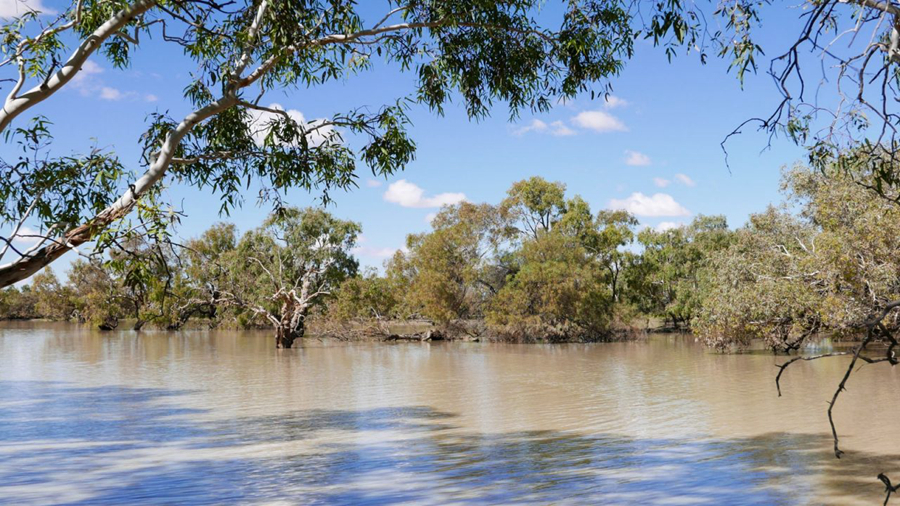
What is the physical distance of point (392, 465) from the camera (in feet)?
23.8

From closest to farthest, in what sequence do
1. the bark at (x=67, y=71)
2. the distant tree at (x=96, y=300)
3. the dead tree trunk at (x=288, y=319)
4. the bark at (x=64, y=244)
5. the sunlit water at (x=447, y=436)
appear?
the bark at (x=64, y=244) < the bark at (x=67, y=71) < the sunlit water at (x=447, y=436) < the dead tree trunk at (x=288, y=319) < the distant tree at (x=96, y=300)

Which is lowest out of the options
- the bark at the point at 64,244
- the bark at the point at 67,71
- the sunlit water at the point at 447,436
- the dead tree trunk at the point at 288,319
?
the sunlit water at the point at 447,436

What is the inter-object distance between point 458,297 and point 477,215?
4.98 meters

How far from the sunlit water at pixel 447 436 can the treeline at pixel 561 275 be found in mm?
1975

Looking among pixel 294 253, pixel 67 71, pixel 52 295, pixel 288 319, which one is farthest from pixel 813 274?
pixel 52 295

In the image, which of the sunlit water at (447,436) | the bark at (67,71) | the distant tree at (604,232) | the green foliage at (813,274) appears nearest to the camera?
the bark at (67,71)

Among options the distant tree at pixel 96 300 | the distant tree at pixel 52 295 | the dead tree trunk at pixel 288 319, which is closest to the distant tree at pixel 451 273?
the dead tree trunk at pixel 288 319

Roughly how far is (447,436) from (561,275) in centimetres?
1942

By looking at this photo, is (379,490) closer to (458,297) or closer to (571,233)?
(458,297)

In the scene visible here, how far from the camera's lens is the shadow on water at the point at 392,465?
6.12m

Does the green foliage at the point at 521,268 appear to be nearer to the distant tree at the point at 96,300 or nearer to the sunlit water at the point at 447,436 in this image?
the sunlit water at the point at 447,436

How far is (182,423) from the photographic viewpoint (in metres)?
9.82

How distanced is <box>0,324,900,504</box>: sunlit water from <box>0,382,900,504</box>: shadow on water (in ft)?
0.09

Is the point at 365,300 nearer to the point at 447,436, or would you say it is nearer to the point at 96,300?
the point at 96,300
